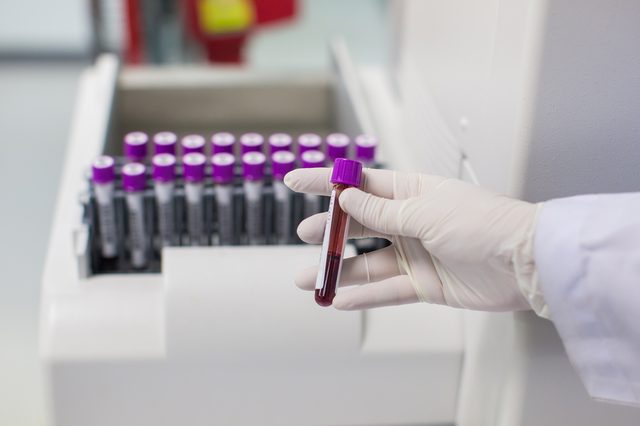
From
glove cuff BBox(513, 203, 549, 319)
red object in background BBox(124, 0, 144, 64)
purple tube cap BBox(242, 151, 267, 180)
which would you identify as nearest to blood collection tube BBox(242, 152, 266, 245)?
purple tube cap BBox(242, 151, 267, 180)

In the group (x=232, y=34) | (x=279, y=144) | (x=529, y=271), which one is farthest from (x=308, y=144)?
(x=232, y=34)

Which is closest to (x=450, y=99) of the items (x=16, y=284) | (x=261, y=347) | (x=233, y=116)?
(x=261, y=347)

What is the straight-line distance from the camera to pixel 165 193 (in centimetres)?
94

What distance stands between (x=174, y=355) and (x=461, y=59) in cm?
46

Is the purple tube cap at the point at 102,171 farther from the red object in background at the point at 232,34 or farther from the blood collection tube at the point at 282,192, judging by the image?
the red object in background at the point at 232,34

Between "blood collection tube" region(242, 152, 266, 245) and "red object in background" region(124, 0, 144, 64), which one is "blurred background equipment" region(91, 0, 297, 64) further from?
"blood collection tube" region(242, 152, 266, 245)

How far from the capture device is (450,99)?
0.97m

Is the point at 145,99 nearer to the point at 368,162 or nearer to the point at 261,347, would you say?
the point at 368,162

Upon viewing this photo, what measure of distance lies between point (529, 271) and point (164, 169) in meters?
0.44

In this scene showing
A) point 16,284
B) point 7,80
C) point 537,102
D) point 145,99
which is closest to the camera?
point 537,102

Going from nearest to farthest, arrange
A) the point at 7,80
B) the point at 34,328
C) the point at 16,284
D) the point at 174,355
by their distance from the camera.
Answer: the point at 174,355 < the point at 34,328 < the point at 16,284 < the point at 7,80

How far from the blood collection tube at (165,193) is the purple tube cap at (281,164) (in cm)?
12

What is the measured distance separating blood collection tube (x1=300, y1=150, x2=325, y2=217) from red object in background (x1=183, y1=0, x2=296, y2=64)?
1068 millimetres

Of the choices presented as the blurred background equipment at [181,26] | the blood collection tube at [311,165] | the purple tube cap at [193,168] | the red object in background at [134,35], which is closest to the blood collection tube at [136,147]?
the purple tube cap at [193,168]
